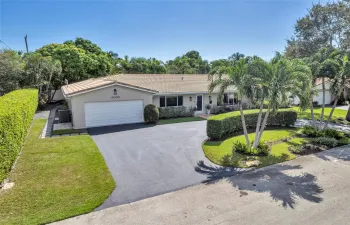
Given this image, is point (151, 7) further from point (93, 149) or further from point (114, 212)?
point (114, 212)

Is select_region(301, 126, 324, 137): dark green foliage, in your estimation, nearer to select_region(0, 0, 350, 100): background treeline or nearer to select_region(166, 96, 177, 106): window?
select_region(0, 0, 350, 100): background treeline

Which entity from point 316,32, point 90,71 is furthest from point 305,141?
point 90,71

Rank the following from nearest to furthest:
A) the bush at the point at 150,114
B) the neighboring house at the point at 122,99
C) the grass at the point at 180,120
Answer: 1. the neighboring house at the point at 122,99
2. the bush at the point at 150,114
3. the grass at the point at 180,120

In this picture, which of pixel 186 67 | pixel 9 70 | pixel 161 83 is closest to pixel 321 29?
pixel 161 83

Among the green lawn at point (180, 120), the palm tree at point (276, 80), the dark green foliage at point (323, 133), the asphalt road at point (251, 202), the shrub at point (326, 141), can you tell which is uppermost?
the palm tree at point (276, 80)

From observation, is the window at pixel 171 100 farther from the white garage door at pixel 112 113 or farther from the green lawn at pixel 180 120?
the white garage door at pixel 112 113

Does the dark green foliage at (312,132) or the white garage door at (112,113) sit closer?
the dark green foliage at (312,132)

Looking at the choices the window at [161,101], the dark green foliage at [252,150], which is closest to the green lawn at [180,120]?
Answer: the window at [161,101]
